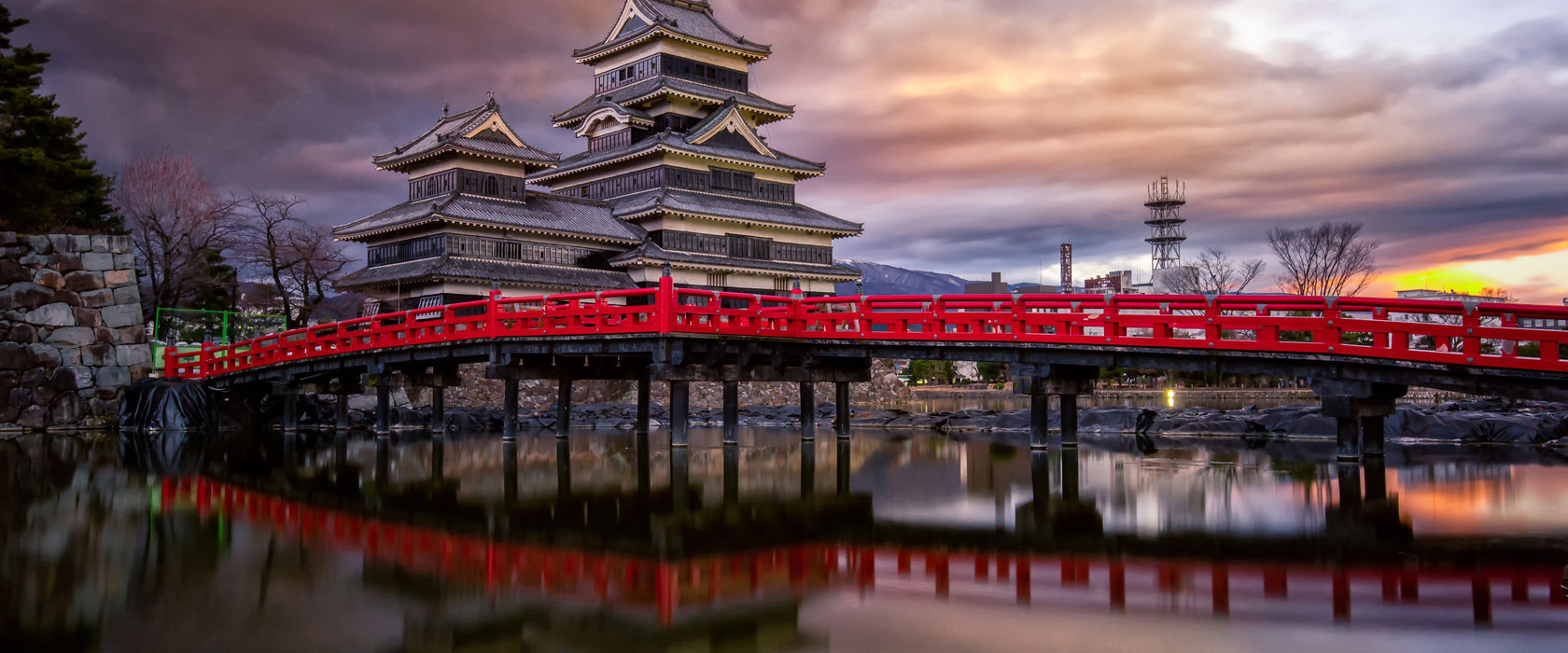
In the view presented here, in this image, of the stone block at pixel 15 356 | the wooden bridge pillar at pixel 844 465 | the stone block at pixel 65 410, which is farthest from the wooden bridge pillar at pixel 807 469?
the stone block at pixel 15 356

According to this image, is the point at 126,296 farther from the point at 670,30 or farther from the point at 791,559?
the point at 791,559

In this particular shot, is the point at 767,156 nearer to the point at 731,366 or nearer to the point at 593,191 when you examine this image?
the point at 593,191

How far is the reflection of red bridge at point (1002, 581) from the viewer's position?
8.63 m

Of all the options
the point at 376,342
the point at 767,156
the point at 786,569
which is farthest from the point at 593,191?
the point at 786,569

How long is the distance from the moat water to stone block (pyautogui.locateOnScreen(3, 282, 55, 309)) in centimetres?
1413

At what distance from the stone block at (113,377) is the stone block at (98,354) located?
0.64 ft

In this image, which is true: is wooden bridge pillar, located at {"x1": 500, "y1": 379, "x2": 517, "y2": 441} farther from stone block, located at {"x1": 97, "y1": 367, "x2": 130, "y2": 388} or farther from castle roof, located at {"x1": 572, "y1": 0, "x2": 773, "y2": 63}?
castle roof, located at {"x1": 572, "y1": 0, "x2": 773, "y2": 63}

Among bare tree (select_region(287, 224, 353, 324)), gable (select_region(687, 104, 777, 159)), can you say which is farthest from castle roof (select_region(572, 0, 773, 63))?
bare tree (select_region(287, 224, 353, 324))

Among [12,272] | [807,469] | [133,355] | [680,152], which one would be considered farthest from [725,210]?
[807,469]

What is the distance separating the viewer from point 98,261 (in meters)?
33.0

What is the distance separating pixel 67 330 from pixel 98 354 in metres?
1.04

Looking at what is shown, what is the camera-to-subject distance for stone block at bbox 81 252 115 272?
3275cm

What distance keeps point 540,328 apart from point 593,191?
2977 cm

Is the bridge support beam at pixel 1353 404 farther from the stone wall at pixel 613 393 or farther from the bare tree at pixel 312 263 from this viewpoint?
the bare tree at pixel 312 263
